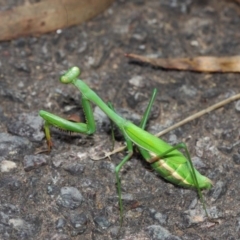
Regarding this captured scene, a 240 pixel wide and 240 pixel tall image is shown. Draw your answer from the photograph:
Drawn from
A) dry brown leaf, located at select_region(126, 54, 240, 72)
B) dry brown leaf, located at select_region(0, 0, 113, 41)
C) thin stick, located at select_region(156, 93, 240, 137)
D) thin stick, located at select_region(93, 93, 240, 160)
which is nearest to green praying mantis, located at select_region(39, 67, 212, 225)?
thin stick, located at select_region(93, 93, 240, 160)

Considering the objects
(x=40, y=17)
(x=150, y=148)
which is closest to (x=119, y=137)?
(x=150, y=148)

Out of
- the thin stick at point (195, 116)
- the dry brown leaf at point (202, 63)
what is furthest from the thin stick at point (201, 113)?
the dry brown leaf at point (202, 63)

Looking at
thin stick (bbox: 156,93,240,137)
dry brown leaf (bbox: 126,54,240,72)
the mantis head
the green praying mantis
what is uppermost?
the mantis head

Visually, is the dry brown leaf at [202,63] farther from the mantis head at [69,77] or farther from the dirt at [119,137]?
the mantis head at [69,77]

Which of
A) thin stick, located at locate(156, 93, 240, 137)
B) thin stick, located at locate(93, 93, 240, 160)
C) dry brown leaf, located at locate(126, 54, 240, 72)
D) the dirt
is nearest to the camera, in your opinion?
the dirt

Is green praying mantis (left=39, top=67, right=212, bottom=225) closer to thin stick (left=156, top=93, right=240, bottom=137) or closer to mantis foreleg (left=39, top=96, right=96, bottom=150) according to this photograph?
mantis foreleg (left=39, top=96, right=96, bottom=150)

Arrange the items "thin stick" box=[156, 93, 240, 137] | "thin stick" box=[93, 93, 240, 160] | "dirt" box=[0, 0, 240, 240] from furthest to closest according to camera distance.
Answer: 1. "thin stick" box=[156, 93, 240, 137]
2. "thin stick" box=[93, 93, 240, 160]
3. "dirt" box=[0, 0, 240, 240]

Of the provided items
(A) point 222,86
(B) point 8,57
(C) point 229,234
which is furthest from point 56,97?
(C) point 229,234
